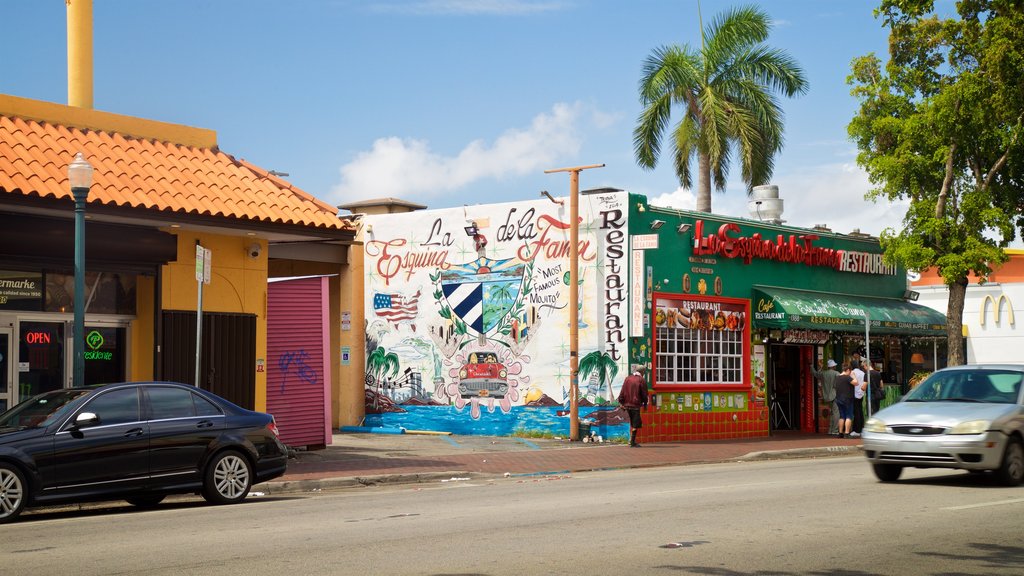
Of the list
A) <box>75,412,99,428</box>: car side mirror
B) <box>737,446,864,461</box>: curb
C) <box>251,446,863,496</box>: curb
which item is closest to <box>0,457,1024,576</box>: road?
<box>251,446,863,496</box>: curb

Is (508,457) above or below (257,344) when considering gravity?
below

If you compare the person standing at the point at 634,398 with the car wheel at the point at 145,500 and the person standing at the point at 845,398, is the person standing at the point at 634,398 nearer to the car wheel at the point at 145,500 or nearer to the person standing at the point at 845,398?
the person standing at the point at 845,398

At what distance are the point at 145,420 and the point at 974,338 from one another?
33559 millimetres

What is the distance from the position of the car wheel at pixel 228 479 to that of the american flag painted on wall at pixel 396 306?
1521 centimetres

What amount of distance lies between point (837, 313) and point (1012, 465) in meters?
16.5

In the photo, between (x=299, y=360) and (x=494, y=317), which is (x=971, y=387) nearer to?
(x=299, y=360)

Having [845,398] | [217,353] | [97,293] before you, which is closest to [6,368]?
[97,293]

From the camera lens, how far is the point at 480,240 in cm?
2819

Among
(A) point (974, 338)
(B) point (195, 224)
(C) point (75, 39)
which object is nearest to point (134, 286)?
(B) point (195, 224)

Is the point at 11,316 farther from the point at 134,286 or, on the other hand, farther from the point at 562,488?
the point at 562,488

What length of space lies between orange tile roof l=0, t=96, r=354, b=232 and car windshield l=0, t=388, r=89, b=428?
352 cm

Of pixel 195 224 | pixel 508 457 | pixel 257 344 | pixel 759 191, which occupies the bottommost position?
pixel 508 457

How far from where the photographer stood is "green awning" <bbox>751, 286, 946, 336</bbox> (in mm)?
29000

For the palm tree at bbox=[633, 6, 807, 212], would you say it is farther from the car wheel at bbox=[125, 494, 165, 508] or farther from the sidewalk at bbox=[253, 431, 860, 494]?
the car wheel at bbox=[125, 494, 165, 508]
